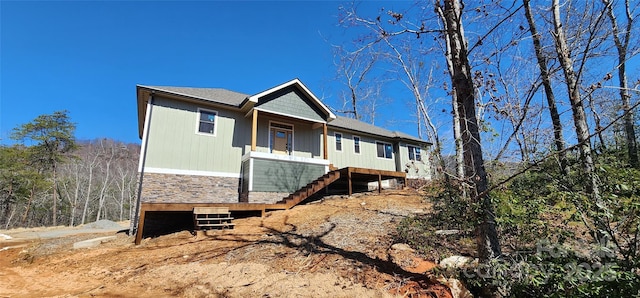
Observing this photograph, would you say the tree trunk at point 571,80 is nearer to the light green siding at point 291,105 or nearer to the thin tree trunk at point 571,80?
the thin tree trunk at point 571,80

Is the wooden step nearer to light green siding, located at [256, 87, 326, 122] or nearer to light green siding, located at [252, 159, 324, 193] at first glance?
light green siding, located at [252, 159, 324, 193]

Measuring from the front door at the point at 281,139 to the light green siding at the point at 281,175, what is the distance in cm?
137

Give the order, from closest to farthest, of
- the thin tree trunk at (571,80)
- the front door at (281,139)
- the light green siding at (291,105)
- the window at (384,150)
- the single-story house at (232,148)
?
the thin tree trunk at (571,80), the single-story house at (232,148), the light green siding at (291,105), the front door at (281,139), the window at (384,150)

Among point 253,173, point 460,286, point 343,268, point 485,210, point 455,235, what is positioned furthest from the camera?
point 253,173

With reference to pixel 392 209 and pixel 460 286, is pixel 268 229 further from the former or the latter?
pixel 460 286

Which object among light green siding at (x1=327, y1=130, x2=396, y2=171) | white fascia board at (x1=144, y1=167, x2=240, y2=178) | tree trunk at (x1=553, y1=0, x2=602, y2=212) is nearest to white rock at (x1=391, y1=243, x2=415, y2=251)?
tree trunk at (x1=553, y1=0, x2=602, y2=212)

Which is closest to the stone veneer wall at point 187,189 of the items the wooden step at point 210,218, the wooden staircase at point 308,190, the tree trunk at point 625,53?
the wooden staircase at point 308,190

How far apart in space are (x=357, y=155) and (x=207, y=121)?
8.19 metres

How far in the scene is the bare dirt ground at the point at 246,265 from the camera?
3895 millimetres

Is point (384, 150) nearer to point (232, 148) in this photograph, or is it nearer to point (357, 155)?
point (357, 155)

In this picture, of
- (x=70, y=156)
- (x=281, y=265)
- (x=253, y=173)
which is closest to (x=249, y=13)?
(x=253, y=173)

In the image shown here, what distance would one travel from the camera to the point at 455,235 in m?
5.50

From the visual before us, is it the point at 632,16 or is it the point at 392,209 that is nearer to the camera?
the point at 632,16

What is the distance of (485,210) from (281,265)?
3296 millimetres
